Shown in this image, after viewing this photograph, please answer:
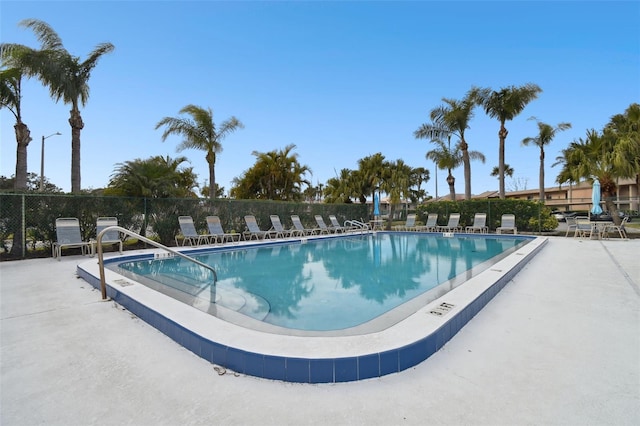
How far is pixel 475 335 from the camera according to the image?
3.12 m

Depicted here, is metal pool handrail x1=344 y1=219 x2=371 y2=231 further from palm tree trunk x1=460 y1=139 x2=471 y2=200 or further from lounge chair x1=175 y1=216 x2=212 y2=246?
lounge chair x1=175 y1=216 x2=212 y2=246

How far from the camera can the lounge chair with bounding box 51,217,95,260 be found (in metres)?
8.30

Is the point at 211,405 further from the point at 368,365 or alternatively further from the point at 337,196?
the point at 337,196

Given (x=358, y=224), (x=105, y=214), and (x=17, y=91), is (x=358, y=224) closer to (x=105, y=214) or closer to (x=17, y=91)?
(x=105, y=214)

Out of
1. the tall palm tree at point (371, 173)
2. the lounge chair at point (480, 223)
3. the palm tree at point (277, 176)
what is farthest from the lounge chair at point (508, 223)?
the palm tree at point (277, 176)

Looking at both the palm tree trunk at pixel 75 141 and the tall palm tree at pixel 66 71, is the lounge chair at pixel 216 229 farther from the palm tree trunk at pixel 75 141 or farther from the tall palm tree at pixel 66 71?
the palm tree trunk at pixel 75 141

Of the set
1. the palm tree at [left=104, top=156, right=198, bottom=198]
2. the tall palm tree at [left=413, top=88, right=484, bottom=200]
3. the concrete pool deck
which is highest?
the tall palm tree at [left=413, top=88, right=484, bottom=200]

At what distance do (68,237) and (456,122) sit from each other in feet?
62.4

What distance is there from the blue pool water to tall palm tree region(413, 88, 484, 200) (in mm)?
10728

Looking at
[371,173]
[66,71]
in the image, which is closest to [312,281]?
[66,71]

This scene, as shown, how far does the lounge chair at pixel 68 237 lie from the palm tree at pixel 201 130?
638 cm

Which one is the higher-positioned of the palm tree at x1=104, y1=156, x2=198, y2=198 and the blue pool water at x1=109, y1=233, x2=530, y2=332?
the palm tree at x1=104, y1=156, x2=198, y2=198

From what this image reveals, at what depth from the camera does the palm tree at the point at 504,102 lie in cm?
1769

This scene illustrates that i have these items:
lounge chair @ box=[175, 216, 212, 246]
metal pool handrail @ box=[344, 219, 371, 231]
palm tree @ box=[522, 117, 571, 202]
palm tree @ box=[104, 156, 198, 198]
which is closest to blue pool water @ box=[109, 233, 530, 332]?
lounge chair @ box=[175, 216, 212, 246]
